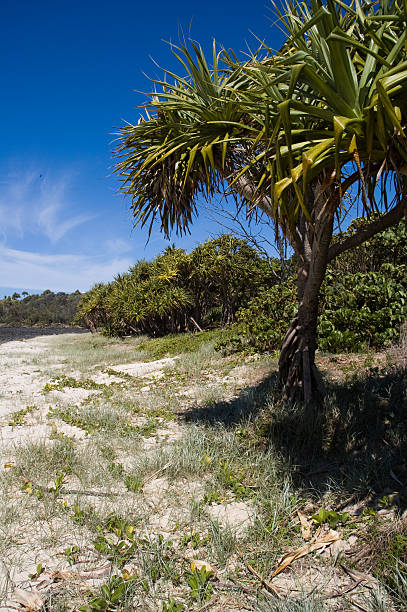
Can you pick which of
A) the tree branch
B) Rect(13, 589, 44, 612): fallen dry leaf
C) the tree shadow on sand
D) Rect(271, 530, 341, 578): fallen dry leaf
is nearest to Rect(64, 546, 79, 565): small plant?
Rect(13, 589, 44, 612): fallen dry leaf

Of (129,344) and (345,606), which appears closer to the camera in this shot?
(345,606)

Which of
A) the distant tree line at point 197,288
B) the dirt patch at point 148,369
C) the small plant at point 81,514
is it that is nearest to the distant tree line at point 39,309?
the distant tree line at point 197,288

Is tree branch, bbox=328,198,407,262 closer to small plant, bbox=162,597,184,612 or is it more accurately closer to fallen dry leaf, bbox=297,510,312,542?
fallen dry leaf, bbox=297,510,312,542

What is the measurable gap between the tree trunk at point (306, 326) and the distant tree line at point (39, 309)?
4807 cm

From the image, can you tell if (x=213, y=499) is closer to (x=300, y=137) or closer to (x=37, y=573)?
(x=37, y=573)

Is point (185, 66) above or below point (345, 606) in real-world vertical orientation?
above

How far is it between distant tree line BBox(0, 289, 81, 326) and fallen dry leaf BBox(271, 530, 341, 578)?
49.9 metres

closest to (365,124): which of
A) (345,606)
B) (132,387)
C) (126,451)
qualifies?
(345,606)

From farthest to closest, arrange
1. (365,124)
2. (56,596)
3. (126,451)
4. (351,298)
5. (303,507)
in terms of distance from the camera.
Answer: (351,298), (126,451), (303,507), (365,124), (56,596)

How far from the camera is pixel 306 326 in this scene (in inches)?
176

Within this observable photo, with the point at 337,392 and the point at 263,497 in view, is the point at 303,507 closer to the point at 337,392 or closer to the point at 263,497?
the point at 263,497

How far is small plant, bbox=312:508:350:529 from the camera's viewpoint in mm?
2636

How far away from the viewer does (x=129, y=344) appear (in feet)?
56.9

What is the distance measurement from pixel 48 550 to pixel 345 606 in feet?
6.03
